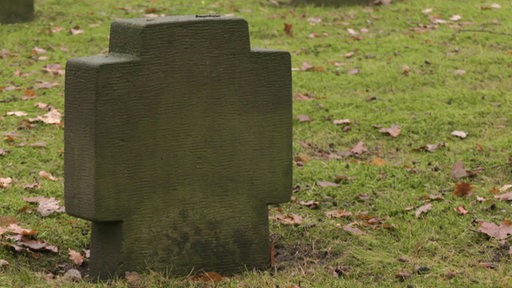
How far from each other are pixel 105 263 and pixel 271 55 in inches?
49.6

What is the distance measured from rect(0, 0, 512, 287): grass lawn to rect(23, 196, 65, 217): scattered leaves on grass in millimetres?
32

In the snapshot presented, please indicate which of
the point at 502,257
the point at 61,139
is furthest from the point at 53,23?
the point at 502,257

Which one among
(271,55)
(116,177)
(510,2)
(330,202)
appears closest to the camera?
(116,177)

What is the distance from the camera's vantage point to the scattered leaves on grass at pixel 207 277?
4289 mm

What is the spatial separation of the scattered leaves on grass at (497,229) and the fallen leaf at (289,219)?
0.98 m

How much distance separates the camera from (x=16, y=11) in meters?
10.0

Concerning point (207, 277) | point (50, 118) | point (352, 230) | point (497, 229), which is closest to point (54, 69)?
point (50, 118)

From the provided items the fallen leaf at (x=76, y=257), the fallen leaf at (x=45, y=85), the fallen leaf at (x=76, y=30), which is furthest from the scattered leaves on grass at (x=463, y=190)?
the fallen leaf at (x=76, y=30)

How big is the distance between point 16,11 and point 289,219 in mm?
5904

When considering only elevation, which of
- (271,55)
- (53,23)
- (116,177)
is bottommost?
(53,23)

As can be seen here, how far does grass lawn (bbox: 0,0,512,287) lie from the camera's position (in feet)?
14.8

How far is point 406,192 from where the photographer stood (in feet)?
18.6

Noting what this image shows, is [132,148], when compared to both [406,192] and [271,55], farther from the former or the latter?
[406,192]

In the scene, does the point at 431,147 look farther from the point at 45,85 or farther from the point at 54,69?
the point at 54,69
